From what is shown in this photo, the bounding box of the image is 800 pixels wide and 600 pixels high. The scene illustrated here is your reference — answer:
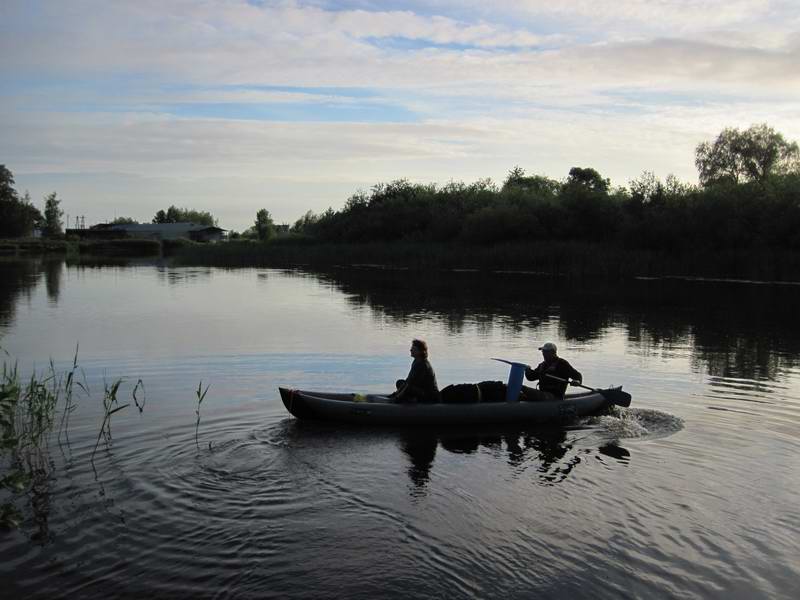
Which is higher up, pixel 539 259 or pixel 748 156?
pixel 748 156

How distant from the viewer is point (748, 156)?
75.1m

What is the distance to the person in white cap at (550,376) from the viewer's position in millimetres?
12508

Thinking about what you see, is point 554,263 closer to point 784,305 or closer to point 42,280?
point 784,305

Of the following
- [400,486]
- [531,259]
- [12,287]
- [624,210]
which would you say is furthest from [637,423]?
[624,210]

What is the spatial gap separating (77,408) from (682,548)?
31.0 feet

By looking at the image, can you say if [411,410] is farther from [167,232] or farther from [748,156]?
[167,232]

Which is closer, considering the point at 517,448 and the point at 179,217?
the point at 517,448

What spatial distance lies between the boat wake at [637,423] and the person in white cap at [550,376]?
2.38ft

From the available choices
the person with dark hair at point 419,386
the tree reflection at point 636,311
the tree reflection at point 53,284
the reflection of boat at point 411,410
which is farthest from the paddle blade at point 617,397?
the tree reflection at point 53,284

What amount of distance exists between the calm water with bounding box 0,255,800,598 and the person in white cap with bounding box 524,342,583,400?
71cm

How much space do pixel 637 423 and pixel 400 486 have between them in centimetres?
517

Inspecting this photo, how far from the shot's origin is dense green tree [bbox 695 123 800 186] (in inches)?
2906

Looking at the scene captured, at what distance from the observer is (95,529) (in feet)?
24.5

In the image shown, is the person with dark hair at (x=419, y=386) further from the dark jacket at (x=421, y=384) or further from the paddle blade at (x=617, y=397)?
the paddle blade at (x=617, y=397)
